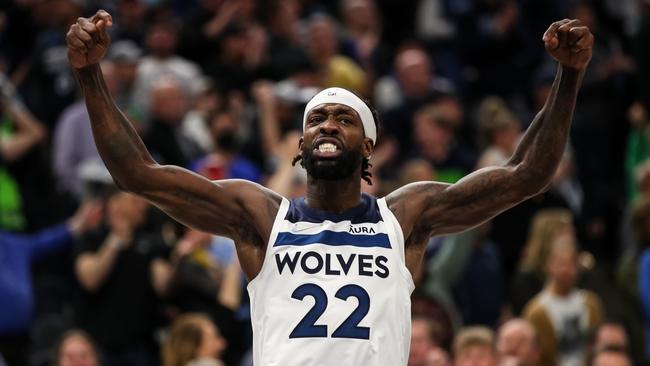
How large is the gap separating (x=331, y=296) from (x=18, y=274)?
5.33 m

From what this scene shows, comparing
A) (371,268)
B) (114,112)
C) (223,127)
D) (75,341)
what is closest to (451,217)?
(371,268)

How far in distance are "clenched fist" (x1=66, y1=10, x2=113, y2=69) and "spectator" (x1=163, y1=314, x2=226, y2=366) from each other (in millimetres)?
4174

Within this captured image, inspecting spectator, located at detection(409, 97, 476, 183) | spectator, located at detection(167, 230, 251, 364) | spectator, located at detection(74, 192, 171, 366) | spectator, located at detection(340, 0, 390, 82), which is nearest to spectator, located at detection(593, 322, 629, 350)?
spectator, located at detection(167, 230, 251, 364)

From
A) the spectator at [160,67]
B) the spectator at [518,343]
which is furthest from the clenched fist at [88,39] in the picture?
the spectator at [160,67]

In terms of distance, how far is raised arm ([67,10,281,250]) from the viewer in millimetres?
6949

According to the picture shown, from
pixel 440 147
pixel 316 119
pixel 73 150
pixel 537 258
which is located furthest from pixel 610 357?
pixel 73 150

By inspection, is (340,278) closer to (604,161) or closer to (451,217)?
(451,217)

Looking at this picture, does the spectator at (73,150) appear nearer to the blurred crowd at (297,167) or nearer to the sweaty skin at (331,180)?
the blurred crowd at (297,167)

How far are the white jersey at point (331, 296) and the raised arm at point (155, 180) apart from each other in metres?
0.17

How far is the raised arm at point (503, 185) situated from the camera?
7.28 meters

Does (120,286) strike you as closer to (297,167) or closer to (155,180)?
(297,167)

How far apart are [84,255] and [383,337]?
5154 millimetres

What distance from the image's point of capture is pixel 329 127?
23.5ft

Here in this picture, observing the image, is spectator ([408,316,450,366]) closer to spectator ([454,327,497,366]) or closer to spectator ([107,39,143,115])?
spectator ([454,327,497,366])
